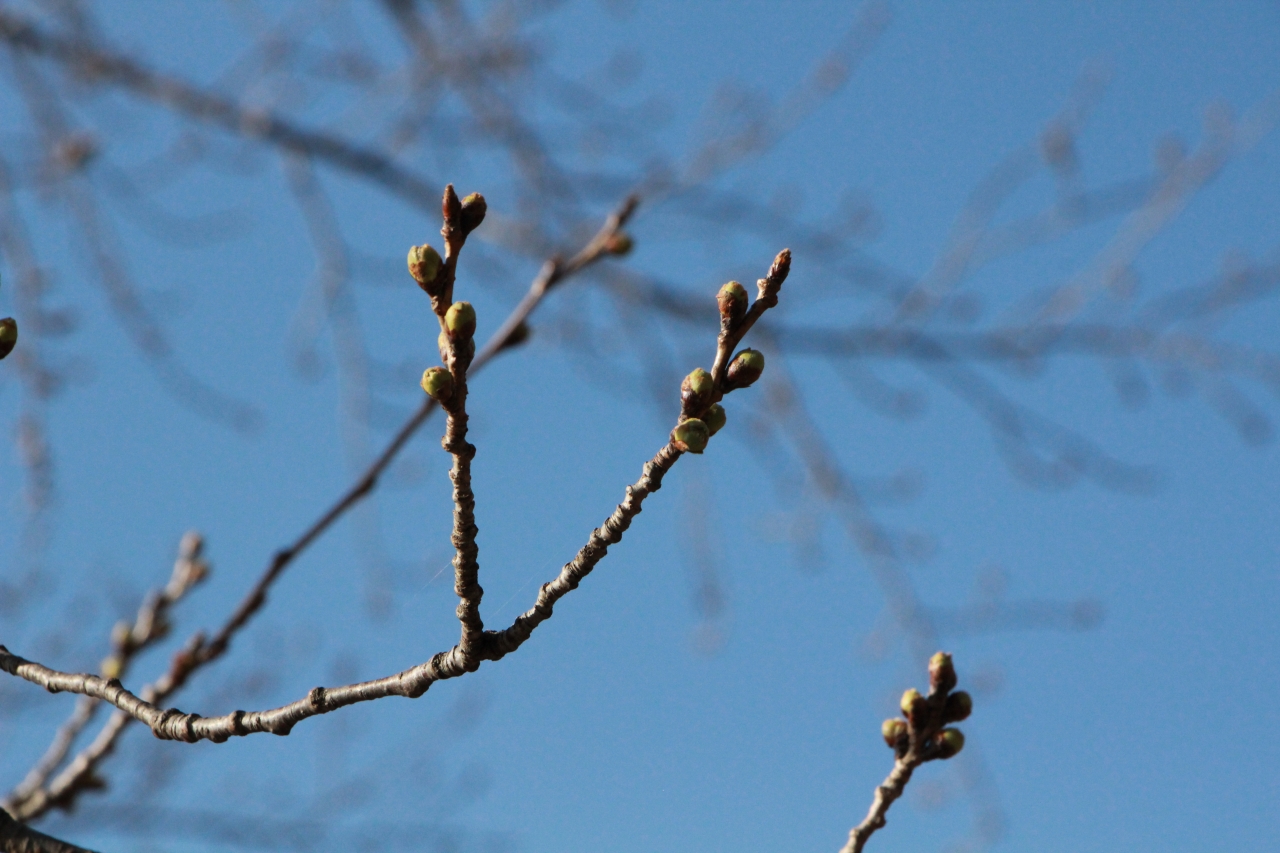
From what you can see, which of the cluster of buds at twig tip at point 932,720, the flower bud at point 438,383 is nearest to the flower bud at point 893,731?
the cluster of buds at twig tip at point 932,720

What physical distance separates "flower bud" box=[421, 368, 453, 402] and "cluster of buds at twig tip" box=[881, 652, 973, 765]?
979 mm

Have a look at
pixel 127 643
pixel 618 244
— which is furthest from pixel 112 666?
pixel 618 244

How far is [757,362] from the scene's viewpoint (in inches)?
51.1

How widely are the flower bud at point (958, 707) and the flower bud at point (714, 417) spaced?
0.79 m

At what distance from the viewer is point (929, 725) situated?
5.96ft

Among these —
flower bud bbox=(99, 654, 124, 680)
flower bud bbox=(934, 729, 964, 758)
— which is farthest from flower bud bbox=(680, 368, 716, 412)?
flower bud bbox=(99, 654, 124, 680)

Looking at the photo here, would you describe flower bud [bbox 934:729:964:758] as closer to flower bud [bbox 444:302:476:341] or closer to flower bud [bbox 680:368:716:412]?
flower bud [bbox 680:368:716:412]

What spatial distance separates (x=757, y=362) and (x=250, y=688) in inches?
202

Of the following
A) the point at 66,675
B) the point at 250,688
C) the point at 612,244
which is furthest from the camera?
the point at 250,688

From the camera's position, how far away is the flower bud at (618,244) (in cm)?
244

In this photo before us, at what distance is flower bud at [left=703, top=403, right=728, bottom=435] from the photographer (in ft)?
4.28

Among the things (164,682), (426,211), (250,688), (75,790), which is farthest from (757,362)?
(250,688)

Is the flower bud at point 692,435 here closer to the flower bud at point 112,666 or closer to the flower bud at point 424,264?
the flower bud at point 424,264

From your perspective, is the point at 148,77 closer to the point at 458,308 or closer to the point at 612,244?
the point at 612,244
